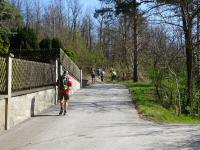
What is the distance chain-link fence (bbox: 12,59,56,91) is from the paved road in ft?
4.10

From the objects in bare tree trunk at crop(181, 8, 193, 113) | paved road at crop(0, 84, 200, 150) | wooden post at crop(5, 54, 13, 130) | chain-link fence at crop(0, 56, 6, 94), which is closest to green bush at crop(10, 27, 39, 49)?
bare tree trunk at crop(181, 8, 193, 113)

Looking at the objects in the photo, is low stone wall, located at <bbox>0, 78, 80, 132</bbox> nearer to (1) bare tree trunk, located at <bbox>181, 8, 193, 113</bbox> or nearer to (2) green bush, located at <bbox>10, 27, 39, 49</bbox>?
(1) bare tree trunk, located at <bbox>181, 8, 193, 113</bbox>

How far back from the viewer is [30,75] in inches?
709

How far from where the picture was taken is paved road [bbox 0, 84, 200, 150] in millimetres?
11016

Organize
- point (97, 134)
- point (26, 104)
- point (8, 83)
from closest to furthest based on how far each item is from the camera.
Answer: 1. point (97, 134)
2. point (8, 83)
3. point (26, 104)

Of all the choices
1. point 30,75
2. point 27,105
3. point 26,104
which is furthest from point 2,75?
point 30,75

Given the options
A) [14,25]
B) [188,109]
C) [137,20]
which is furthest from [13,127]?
[14,25]

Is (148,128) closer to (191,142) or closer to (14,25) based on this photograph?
(191,142)

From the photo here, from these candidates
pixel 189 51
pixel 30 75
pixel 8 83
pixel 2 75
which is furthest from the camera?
pixel 189 51

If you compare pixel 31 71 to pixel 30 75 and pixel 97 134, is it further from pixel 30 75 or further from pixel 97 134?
pixel 97 134

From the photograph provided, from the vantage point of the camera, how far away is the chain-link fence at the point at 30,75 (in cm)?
1549

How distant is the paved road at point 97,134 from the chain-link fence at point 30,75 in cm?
125

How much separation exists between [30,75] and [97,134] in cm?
600

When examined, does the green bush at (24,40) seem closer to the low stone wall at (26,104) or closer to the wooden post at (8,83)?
the low stone wall at (26,104)
